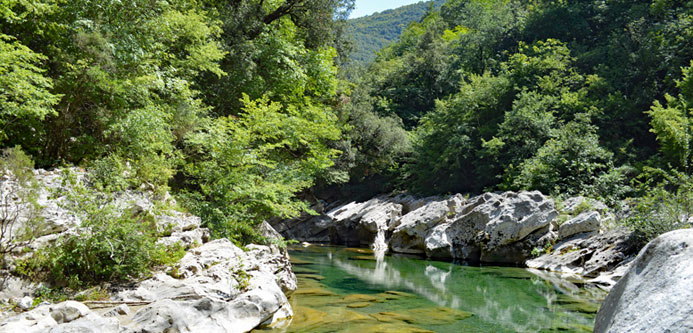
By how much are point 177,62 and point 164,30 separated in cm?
133

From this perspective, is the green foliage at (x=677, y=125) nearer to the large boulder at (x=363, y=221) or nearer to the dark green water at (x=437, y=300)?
the dark green water at (x=437, y=300)

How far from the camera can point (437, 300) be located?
31.4ft

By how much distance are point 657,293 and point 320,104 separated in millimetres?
17021

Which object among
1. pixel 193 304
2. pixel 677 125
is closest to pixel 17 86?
pixel 193 304

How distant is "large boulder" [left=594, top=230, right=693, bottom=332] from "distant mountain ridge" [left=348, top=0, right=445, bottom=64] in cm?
10634

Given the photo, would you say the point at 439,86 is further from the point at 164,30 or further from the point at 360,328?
the point at 360,328

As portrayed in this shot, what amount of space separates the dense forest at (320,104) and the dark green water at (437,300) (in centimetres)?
272

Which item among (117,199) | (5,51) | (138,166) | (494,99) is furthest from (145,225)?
(494,99)

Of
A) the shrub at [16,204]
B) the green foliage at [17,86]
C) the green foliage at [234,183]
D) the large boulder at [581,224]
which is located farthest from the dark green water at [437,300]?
the green foliage at [17,86]

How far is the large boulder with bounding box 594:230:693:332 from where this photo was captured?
9.12 ft

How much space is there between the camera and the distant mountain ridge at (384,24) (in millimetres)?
112812

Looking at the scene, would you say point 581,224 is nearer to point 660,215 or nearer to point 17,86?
point 660,215

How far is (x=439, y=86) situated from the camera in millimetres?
36750

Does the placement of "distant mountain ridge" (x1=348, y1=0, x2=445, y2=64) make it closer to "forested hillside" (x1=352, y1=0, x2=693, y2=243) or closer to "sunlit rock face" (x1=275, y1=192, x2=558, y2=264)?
"forested hillside" (x1=352, y1=0, x2=693, y2=243)
